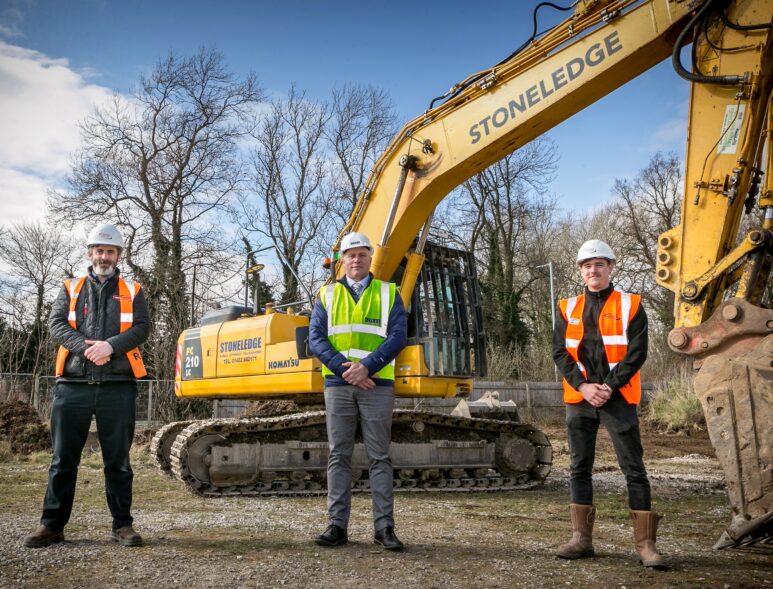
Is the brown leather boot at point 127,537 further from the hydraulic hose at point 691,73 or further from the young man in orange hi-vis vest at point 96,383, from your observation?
the hydraulic hose at point 691,73

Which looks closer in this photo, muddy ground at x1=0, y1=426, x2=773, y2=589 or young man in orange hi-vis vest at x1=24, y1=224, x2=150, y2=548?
muddy ground at x1=0, y1=426, x2=773, y2=589

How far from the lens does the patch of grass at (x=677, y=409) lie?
52.7 ft

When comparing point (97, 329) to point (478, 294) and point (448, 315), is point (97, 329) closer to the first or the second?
point (448, 315)

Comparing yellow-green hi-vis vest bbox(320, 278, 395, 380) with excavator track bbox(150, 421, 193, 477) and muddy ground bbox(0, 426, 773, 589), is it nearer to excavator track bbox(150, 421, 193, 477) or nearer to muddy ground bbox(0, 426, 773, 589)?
muddy ground bbox(0, 426, 773, 589)

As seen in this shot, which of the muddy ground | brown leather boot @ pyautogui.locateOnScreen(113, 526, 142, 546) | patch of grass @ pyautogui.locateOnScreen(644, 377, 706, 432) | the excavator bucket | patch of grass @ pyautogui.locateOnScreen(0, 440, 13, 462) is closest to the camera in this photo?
the muddy ground

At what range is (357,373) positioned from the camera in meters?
4.61

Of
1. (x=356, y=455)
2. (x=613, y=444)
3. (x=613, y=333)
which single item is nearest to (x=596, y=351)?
(x=613, y=333)

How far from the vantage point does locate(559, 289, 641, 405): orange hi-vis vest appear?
14.1 feet

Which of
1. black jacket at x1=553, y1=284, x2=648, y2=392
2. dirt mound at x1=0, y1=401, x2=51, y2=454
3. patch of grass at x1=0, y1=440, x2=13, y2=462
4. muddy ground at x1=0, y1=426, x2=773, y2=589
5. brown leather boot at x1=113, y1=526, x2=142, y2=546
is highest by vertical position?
black jacket at x1=553, y1=284, x2=648, y2=392

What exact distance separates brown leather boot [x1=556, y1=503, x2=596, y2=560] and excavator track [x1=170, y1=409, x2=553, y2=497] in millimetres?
3423

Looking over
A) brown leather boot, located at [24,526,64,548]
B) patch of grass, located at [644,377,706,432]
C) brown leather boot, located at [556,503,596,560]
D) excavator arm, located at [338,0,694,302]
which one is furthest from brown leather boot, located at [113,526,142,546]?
patch of grass, located at [644,377,706,432]

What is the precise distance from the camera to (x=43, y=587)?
135 inches

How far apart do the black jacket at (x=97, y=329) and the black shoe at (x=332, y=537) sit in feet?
5.19

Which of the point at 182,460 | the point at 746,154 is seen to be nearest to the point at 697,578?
the point at 746,154
